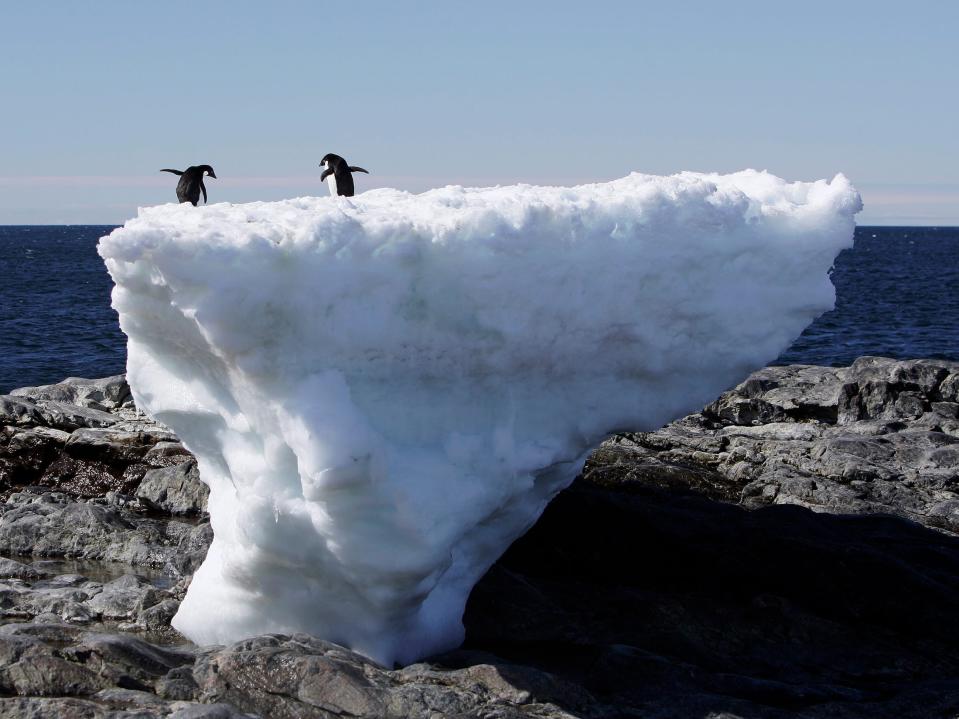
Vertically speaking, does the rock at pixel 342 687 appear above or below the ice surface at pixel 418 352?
below

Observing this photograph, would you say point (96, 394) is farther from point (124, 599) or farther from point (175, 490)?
point (124, 599)

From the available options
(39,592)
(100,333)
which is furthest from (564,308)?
(100,333)

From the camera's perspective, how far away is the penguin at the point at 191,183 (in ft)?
62.3

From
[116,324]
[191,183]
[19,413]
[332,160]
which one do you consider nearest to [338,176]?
[332,160]

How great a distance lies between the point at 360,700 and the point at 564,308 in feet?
9.77

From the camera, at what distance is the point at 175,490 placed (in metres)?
13.2

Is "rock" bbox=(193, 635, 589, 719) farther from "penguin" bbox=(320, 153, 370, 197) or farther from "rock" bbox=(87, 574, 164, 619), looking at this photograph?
"penguin" bbox=(320, 153, 370, 197)

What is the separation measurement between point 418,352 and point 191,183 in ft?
38.7

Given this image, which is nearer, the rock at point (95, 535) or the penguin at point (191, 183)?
the rock at point (95, 535)

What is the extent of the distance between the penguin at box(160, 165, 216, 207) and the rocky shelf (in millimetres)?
3922

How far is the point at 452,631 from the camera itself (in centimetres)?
905

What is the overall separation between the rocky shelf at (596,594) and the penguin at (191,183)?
3922 mm

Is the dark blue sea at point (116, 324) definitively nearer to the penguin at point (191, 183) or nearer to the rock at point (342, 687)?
the penguin at point (191, 183)

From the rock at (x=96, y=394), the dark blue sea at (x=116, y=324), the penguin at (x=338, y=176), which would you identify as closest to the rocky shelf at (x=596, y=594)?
the rock at (x=96, y=394)
